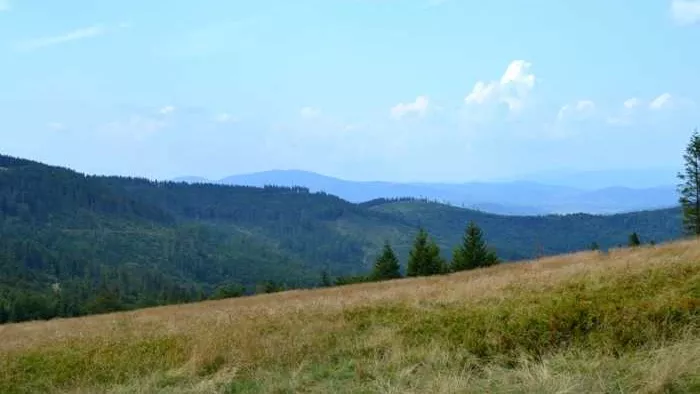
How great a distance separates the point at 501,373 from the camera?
5.93m

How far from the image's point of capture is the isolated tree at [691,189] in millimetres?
51031

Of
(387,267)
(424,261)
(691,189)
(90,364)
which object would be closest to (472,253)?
(424,261)

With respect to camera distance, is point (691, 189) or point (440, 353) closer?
point (440, 353)

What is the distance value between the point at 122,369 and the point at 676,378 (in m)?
6.34

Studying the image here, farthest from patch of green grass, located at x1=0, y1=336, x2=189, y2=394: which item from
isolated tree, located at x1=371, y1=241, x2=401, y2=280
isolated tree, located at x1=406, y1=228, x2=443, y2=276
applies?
isolated tree, located at x1=371, y1=241, x2=401, y2=280

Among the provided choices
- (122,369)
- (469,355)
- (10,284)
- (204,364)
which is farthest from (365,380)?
(10,284)

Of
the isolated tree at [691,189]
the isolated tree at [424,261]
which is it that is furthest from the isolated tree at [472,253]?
the isolated tree at [691,189]

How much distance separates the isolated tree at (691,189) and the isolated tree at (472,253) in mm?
18964

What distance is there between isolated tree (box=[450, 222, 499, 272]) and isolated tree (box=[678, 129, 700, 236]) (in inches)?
747

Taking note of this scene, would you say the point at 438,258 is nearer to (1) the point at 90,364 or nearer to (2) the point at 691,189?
(2) the point at 691,189

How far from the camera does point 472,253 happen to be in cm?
4612

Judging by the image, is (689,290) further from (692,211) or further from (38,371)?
(692,211)

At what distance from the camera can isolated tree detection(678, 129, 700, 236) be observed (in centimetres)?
5103

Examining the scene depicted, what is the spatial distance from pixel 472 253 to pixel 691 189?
2190cm
